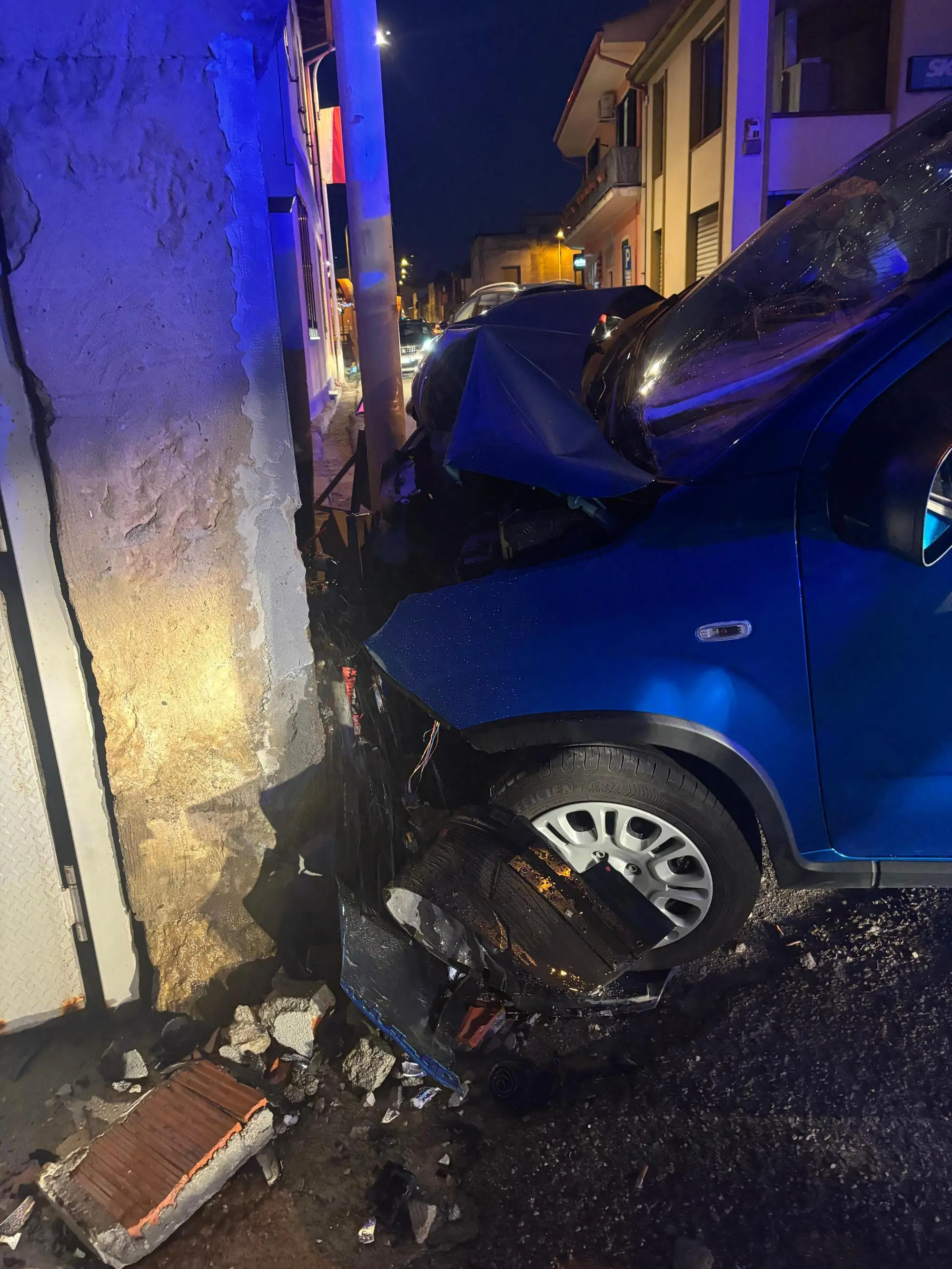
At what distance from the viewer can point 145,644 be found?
2535 millimetres

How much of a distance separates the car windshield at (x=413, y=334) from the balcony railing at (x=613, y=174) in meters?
6.33

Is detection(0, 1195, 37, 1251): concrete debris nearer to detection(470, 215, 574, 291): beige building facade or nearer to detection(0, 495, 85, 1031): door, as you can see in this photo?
detection(0, 495, 85, 1031): door

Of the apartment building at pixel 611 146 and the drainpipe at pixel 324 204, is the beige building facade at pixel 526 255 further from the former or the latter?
the drainpipe at pixel 324 204

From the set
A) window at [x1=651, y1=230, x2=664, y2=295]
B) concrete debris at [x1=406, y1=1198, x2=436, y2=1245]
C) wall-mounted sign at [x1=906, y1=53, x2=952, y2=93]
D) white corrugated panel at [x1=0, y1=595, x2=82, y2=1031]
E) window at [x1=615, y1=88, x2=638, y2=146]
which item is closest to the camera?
concrete debris at [x1=406, y1=1198, x2=436, y2=1245]

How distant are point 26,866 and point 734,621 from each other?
85.0 inches

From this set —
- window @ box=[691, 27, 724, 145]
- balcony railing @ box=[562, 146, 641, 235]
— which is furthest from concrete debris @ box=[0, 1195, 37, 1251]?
balcony railing @ box=[562, 146, 641, 235]

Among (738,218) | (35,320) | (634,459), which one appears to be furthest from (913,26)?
(35,320)

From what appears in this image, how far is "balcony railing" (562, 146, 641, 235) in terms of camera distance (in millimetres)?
22594

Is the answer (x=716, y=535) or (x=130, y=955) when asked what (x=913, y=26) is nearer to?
(x=716, y=535)

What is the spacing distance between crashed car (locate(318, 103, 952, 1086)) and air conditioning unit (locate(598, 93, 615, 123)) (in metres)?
27.7

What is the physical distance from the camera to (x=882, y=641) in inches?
90.8

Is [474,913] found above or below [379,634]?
below

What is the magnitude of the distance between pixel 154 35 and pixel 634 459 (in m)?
1.81

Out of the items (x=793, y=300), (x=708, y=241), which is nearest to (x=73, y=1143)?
(x=793, y=300)
